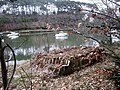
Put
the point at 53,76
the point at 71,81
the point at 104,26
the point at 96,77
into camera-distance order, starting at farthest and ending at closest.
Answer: the point at 53,76 < the point at 71,81 < the point at 96,77 < the point at 104,26

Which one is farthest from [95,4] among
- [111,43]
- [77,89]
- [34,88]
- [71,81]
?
[34,88]

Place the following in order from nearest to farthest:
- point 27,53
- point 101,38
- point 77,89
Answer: point 101,38 < point 77,89 < point 27,53

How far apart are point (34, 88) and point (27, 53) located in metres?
8.92

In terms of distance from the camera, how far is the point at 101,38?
3490mm

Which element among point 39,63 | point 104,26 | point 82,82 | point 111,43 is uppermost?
point 104,26

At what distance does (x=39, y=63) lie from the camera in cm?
804

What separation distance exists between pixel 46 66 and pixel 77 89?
2.76 metres

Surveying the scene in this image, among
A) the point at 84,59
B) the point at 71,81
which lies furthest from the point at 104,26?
the point at 84,59

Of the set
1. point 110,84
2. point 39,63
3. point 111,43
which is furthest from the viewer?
point 39,63

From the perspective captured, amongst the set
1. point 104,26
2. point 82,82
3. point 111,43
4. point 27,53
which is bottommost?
point 27,53

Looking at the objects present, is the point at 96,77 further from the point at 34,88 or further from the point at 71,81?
the point at 34,88

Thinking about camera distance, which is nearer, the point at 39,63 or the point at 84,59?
the point at 84,59

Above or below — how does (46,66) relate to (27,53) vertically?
above

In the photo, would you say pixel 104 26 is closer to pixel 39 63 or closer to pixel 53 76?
pixel 53 76
